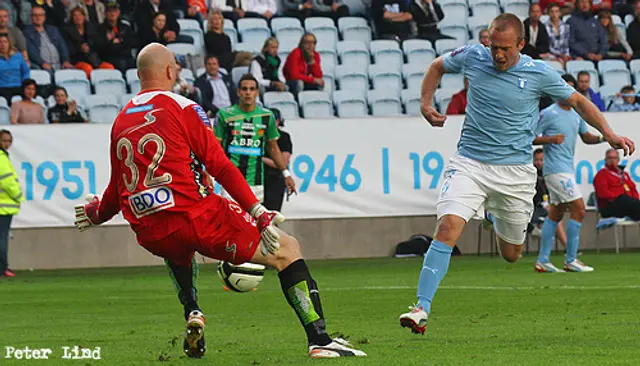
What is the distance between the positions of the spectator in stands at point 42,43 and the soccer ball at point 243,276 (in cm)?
1439

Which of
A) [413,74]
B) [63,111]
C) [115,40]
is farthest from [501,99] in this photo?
[115,40]

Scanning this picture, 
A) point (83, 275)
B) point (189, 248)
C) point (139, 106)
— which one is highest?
point (139, 106)

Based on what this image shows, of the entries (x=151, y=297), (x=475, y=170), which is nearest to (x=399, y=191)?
(x=151, y=297)

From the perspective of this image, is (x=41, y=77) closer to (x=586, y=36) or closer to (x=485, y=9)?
(x=485, y=9)

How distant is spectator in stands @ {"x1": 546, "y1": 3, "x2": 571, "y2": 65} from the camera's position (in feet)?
79.2

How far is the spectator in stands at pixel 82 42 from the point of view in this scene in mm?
22141

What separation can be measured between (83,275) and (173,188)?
11.6 metres

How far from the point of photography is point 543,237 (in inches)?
653

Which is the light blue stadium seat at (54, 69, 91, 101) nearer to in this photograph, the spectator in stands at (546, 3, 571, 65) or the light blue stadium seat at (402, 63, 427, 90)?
the light blue stadium seat at (402, 63, 427, 90)

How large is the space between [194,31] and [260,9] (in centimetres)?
163

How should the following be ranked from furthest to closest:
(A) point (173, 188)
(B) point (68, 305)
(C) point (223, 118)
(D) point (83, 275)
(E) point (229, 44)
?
(E) point (229, 44)
(D) point (83, 275)
(C) point (223, 118)
(B) point (68, 305)
(A) point (173, 188)

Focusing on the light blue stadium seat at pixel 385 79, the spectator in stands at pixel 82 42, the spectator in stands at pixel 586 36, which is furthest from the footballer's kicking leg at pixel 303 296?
the spectator in stands at pixel 586 36

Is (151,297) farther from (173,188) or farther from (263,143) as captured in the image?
(173,188)

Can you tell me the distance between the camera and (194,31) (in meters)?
23.1
